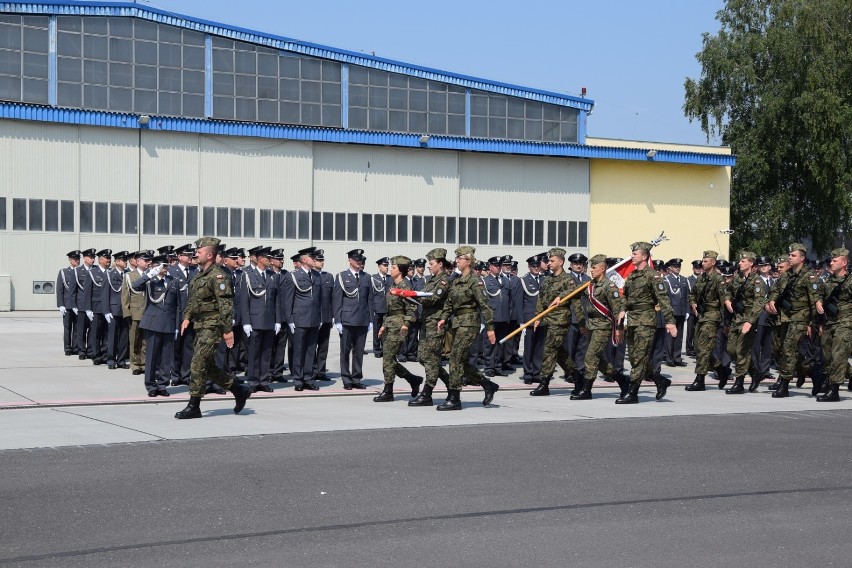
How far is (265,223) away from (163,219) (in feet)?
11.6

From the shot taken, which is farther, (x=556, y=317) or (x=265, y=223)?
(x=265, y=223)

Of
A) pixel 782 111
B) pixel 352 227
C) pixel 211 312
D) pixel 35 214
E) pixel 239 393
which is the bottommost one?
pixel 239 393

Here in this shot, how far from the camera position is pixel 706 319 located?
1705 centimetres

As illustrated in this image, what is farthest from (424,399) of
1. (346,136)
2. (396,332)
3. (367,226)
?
(367,226)

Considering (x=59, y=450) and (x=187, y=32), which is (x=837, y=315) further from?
(x=187, y=32)

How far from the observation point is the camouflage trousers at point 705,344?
54.7 feet

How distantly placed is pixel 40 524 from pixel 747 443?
6524 millimetres

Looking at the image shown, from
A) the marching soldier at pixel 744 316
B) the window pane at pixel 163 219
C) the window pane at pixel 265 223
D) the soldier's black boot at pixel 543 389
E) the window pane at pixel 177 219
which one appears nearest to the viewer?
the soldier's black boot at pixel 543 389

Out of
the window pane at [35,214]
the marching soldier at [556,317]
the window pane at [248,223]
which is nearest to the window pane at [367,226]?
the window pane at [248,223]

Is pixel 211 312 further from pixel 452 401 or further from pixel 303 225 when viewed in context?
pixel 303 225

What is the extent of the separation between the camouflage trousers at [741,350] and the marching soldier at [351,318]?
207 inches

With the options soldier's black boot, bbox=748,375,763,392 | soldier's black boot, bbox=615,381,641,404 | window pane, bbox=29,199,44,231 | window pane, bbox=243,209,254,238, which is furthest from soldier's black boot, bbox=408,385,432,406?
window pane, bbox=243,209,254,238

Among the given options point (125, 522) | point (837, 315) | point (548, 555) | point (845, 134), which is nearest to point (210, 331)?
point (125, 522)

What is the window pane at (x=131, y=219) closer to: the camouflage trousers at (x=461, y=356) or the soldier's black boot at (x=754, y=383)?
the soldier's black boot at (x=754, y=383)
